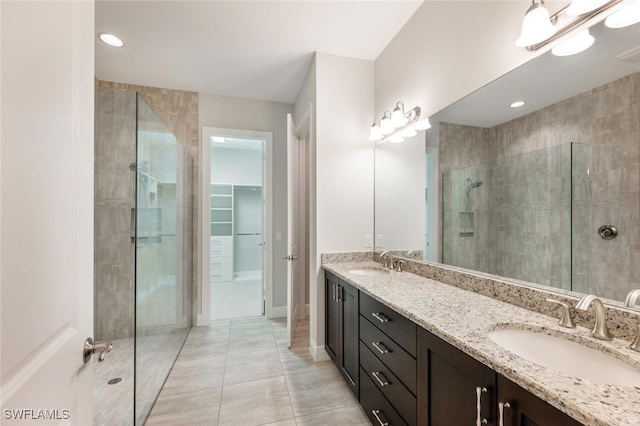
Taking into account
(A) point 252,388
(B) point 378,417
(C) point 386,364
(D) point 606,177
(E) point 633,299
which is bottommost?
(A) point 252,388

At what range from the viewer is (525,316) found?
3.60ft

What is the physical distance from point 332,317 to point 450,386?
1.36 metres

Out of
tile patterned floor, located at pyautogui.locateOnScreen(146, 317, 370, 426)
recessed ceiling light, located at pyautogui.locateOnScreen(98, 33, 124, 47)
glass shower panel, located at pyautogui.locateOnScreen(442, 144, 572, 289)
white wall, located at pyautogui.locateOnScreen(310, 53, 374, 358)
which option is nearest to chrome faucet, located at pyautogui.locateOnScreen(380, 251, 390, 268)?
white wall, located at pyautogui.locateOnScreen(310, 53, 374, 358)

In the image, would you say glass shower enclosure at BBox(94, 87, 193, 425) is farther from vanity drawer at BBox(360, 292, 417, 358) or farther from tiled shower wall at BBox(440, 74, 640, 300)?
tiled shower wall at BBox(440, 74, 640, 300)

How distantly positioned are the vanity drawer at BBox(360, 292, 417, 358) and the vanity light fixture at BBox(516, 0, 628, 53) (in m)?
1.31

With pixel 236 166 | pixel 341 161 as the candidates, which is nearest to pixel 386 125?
pixel 341 161

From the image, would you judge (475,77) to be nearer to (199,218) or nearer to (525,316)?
(525,316)

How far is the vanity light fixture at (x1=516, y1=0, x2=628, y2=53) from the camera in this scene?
992 millimetres

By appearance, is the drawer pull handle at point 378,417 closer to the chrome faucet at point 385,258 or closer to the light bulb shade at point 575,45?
the chrome faucet at point 385,258

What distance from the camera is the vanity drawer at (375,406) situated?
134 centimetres

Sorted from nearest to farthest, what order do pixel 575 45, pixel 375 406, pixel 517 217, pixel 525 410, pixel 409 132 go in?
pixel 525 410 < pixel 575 45 < pixel 517 217 < pixel 375 406 < pixel 409 132

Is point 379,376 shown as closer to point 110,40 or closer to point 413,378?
point 413,378

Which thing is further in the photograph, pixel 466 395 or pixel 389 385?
pixel 389 385

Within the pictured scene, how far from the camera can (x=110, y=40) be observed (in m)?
2.24
